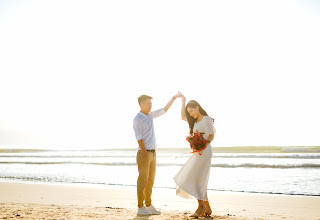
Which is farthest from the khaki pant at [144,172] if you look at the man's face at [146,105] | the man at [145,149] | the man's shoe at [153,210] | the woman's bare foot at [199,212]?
the woman's bare foot at [199,212]

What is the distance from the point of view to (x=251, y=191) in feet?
35.2

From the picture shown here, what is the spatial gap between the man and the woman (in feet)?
2.04

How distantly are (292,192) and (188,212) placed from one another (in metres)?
4.54

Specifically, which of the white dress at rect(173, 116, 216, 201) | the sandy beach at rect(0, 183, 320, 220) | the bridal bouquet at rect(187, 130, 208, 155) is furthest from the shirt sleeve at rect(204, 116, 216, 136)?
the sandy beach at rect(0, 183, 320, 220)

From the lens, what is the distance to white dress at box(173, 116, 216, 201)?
253 inches

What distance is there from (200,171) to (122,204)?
2841mm

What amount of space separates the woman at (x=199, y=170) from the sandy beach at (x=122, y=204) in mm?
386

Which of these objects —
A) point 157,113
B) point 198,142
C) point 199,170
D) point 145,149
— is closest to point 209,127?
point 198,142

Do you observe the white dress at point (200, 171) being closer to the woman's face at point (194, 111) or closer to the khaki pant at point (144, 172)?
the woman's face at point (194, 111)

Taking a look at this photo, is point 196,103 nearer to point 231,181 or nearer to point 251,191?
point 251,191

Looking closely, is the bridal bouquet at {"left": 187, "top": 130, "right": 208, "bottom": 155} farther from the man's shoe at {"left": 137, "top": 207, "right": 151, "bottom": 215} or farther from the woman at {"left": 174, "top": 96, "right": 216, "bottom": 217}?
the man's shoe at {"left": 137, "top": 207, "right": 151, "bottom": 215}

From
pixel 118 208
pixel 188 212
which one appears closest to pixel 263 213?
pixel 188 212

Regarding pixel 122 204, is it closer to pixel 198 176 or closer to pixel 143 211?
pixel 143 211

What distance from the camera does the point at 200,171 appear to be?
6.46m
